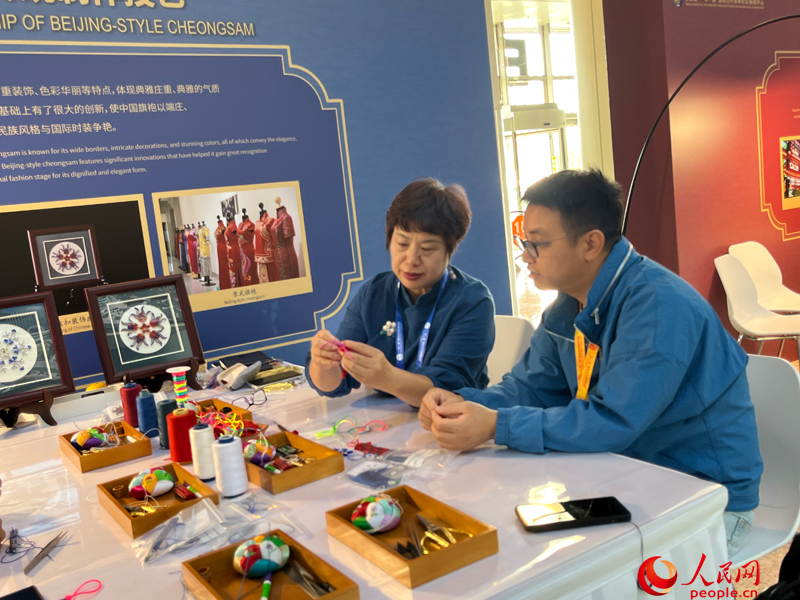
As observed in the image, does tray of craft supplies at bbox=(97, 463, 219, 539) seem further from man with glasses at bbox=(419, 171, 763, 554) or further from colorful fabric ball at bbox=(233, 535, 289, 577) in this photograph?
man with glasses at bbox=(419, 171, 763, 554)

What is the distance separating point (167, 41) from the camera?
2648mm

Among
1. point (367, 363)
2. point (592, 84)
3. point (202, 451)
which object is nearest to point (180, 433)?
point (202, 451)

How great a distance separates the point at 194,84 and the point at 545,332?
1.89 metres

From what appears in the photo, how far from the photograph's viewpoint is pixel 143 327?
2.41 metres

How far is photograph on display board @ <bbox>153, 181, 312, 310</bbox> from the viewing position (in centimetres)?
273

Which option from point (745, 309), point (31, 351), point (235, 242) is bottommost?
point (745, 309)

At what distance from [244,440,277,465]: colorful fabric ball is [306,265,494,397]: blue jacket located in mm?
526

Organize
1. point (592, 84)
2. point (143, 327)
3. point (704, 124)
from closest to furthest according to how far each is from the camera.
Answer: point (143, 327) → point (704, 124) → point (592, 84)

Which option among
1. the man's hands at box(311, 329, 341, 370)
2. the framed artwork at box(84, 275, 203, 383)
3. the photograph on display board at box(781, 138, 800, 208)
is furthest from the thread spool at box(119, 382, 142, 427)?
the photograph on display board at box(781, 138, 800, 208)

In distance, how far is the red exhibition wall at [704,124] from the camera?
13.9ft

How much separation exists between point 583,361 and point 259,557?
900mm

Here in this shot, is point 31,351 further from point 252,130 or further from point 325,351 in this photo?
point 252,130

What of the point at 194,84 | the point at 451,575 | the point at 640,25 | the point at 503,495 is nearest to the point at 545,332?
the point at 503,495

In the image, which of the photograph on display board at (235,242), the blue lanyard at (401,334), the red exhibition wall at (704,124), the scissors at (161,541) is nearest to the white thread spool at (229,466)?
the scissors at (161,541)
